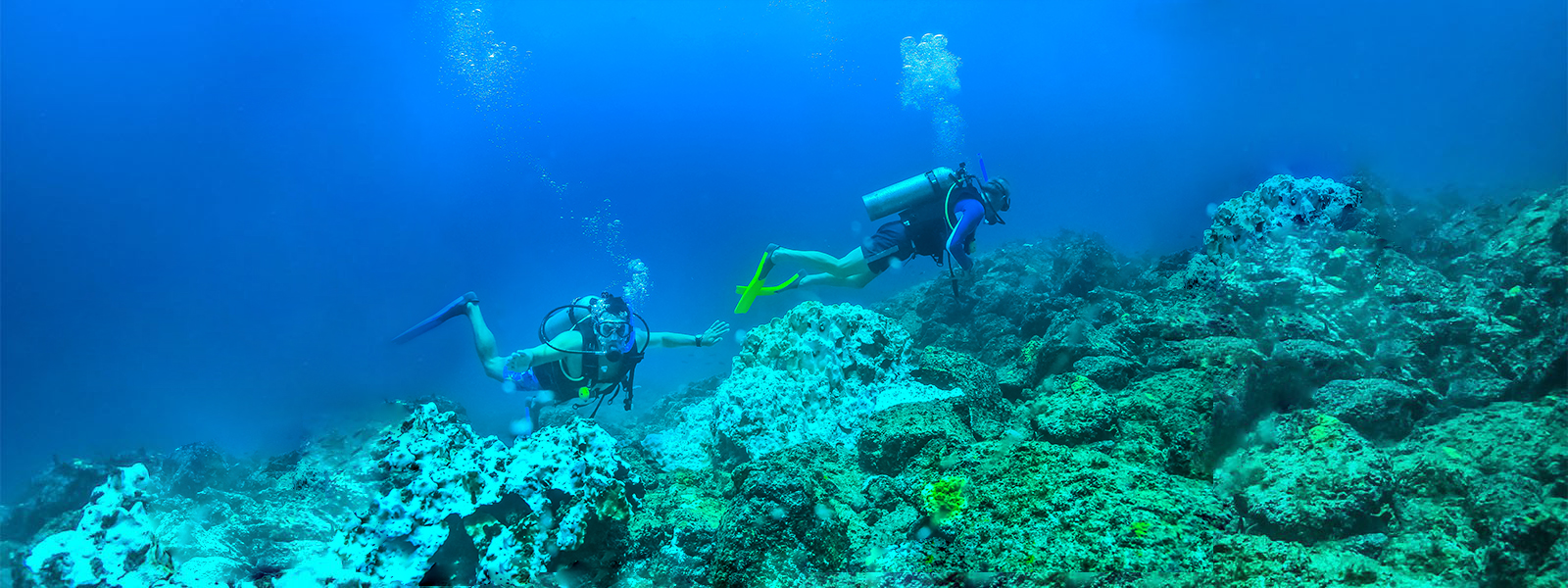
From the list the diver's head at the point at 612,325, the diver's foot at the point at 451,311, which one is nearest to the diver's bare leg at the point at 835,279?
the diver's head at the point at 612,325

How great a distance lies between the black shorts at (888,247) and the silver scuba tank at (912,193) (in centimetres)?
33

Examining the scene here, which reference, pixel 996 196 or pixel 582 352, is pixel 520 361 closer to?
pixel 582 352

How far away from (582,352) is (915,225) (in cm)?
447

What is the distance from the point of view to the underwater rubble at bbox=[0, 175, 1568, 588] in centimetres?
210

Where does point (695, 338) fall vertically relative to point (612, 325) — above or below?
above

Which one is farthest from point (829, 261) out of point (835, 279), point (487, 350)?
point (487, 350)

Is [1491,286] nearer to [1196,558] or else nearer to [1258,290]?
[1258,290]

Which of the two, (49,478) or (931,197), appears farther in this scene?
(49,478)

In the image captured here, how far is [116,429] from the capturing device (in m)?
42.6

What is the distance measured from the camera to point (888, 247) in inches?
288

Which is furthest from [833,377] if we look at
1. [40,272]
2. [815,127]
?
[815,127]

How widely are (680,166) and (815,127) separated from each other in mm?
43738

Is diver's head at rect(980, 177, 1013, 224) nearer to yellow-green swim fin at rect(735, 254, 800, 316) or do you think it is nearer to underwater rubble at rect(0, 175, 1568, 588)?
underwater rubble at rect(0, 175, 1568, 588)

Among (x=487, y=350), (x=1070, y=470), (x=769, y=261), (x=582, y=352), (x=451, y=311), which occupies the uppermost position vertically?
(x=451, y=311)
